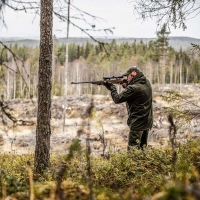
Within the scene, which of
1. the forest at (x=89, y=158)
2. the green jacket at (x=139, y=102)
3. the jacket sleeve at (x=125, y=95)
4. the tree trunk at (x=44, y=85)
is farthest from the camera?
the green jacket at (x=139, y=102)

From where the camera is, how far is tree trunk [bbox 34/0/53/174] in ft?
19.2

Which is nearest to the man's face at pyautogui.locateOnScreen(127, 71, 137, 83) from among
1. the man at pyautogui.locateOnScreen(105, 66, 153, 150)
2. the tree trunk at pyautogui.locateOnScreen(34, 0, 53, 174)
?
the man at pyautogui.locateOnScreen(105, 66, 153, 150)

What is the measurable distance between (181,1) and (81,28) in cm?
200

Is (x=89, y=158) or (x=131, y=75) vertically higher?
(x=131, y=75)

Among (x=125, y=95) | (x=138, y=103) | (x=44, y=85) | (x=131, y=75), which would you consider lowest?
(x=138, y=103)

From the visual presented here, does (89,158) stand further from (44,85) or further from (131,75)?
(131,75)

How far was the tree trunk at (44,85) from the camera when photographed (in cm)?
586

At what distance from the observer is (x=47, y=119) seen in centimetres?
598

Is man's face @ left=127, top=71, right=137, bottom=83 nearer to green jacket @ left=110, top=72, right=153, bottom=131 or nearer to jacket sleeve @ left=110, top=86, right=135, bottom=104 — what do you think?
green jacket @ left=110, top=72, right=153, bottom=131

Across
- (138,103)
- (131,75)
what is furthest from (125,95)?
(131,75)

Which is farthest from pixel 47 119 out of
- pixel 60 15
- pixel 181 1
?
pixel 181 1

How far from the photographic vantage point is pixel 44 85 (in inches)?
231

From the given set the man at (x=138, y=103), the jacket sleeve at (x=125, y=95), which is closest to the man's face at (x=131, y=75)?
the man at (x=138, y=103)

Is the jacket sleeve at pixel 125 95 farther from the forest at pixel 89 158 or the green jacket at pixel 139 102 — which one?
the forest at pixel 89 158
